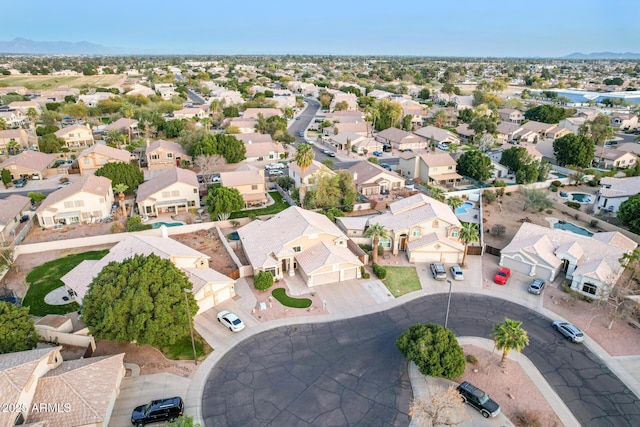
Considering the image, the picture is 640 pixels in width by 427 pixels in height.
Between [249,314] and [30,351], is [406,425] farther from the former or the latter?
[30,351]

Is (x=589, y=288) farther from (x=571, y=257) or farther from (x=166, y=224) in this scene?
(x=166, y=224)

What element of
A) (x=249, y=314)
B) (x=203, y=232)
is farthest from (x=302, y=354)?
(x=203, y=232)

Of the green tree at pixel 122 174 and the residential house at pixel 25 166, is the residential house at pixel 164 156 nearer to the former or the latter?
the green tree at pixel 122 174

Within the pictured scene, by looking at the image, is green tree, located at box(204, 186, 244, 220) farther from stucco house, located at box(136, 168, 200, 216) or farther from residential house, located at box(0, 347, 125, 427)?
residential house, located at box(0, 347, 125, 427)

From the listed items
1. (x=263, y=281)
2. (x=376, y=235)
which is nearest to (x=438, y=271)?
(x=376, y=235)

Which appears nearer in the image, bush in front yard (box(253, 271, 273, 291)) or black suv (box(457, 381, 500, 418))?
black suv (box(457, 381, 500, 418))

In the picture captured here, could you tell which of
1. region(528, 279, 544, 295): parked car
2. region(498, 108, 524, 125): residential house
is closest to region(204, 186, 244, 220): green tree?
region(528, 279, 544, 295): parked car

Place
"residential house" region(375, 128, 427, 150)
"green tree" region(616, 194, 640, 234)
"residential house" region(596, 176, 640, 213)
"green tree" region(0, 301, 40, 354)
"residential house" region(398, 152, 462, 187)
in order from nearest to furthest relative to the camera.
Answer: "green tree" region(0, 301, 40, 354), "green tree" region(616, 194, 640, 234), "residential house" region(596, 176, 640, 213), "residential house" region(398, 152, 462, 187), "residential house" region(375, 128, 427, 150)
